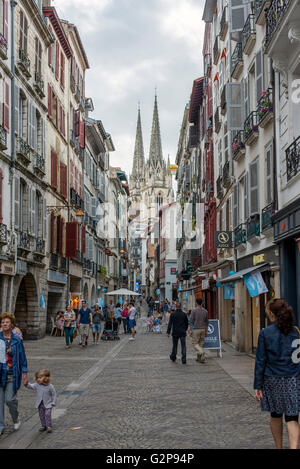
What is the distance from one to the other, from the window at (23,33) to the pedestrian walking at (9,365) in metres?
18.8

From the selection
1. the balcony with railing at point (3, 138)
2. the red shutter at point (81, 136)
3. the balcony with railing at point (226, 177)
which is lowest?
the balcony with railing at point (226, 177)

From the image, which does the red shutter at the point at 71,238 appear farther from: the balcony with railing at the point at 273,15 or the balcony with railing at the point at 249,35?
the balcony with railing at the point at 273,15

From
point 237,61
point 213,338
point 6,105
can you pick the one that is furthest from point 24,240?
point 237,61

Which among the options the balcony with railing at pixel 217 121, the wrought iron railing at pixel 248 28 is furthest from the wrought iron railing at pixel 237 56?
the balcony with railing at pixel 217 121

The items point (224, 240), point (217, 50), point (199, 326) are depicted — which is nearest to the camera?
point (199, 326)

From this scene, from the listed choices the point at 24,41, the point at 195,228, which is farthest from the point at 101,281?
the point at 24,41

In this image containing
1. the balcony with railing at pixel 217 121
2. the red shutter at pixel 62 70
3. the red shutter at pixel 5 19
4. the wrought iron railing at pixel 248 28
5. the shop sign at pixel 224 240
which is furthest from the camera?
the red shutter at pixel 62 70

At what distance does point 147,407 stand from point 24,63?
1829 cm

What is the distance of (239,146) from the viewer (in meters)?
19.8

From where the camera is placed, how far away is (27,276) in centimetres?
2642

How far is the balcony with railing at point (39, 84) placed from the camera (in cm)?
2693

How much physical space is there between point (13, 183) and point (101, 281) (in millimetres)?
32716

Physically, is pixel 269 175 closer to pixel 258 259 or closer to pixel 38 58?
pixel 258 259
